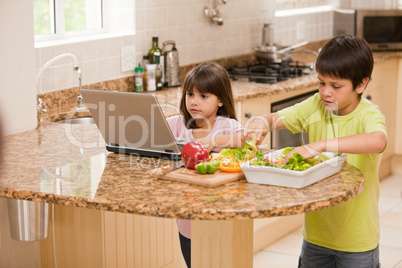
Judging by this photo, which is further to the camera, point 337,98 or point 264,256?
point 264,256

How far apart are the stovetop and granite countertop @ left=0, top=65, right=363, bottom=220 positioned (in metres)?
1.95

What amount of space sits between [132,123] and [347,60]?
0.71 metres

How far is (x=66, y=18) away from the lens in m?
3.57

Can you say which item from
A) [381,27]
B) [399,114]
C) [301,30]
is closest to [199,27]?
[301,30]

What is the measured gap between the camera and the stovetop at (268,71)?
13.5ft

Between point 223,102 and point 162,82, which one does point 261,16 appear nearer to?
point 162,82

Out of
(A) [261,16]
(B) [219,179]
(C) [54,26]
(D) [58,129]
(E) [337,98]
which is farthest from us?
(A) [261,16]

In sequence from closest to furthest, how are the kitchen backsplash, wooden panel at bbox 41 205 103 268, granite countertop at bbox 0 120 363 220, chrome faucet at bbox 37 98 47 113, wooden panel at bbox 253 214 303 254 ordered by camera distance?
granite countertop at bbox 0 120 363 220 < wooden panel at bbox 41 205 103 268 < chrome faucet at bbox 37 98 47 113 < the kitchen backsplash < wooden panel at bbox 253 214 303 254

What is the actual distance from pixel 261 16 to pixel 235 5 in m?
0.40

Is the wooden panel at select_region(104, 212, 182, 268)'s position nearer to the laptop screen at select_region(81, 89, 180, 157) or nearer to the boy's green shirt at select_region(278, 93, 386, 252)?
the laptop screen at select_region(81, 89, 180, 157)

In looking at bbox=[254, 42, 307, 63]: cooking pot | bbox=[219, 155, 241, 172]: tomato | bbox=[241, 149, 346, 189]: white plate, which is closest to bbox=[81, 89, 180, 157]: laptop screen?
bbox=[219, 155, 241, 172]: tomato

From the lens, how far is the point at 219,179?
1.84 meters

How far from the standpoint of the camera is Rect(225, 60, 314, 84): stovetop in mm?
4109

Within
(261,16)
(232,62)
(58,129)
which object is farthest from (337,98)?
(261,16)
